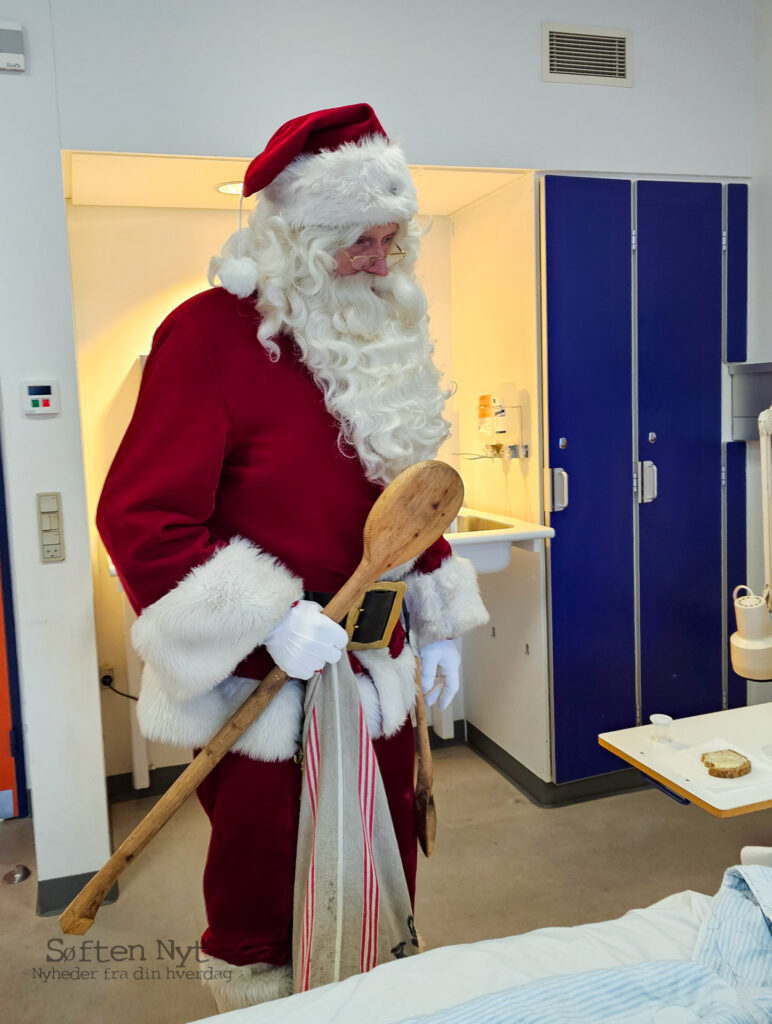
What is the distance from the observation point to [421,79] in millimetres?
2490

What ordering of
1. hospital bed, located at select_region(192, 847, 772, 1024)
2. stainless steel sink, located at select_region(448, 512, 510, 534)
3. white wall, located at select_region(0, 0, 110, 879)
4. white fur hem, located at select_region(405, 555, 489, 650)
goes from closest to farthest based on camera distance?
hospital bed, located at select_region(192, 847, 772, 1024), white fur hem, located at select_region(405, 555, 489, 650), white wall, located at select_region(0, 0, 110, 879), stainless steel sink, located at select_region(448, 512, 510, 534)

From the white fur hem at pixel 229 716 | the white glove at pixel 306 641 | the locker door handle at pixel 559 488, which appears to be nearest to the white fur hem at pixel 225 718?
the white fur hem at pixel 229 716

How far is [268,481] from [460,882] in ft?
5.13

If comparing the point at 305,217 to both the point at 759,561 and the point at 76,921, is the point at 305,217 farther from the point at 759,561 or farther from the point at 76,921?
the point at 759,561

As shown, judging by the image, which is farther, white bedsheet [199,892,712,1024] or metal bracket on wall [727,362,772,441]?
metal bracket on wall [727,362,772,441]

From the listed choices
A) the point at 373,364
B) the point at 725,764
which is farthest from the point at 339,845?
the point at 725,764

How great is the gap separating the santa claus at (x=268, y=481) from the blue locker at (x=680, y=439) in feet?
5.00

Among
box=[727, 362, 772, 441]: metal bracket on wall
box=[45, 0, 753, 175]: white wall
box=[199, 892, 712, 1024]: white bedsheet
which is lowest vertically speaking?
box=[199, 892, 712, 1024]: white bedsheet

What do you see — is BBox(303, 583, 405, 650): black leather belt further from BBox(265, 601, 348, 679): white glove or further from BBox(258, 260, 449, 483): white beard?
BBox(258, 260, 449, 483): white beard

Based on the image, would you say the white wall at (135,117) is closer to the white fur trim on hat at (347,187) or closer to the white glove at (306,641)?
the white fur trim on hat at (347,187)

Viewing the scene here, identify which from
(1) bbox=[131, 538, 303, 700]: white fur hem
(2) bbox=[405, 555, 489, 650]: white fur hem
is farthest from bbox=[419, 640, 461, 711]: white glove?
(1) bbox=[131, 538, 303, 700]: white fur hem

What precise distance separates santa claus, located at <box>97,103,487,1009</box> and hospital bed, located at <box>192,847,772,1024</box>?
459mm

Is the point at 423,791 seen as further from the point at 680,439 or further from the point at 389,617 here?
the point at 680,439

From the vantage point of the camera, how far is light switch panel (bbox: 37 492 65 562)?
2.26 meters
